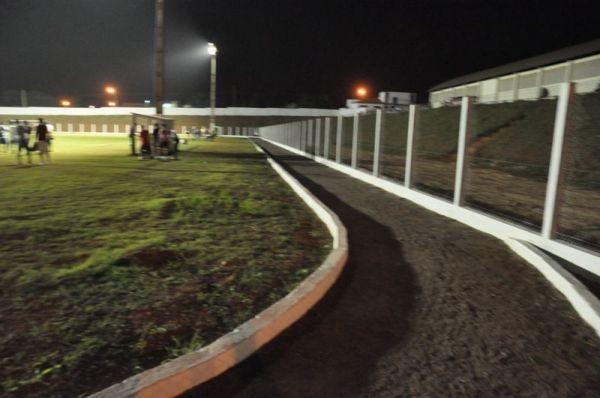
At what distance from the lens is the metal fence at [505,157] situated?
19.1ft

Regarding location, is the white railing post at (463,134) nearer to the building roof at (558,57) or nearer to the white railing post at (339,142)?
the white railing post at (339,142)

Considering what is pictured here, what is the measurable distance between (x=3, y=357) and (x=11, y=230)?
3.69 metres

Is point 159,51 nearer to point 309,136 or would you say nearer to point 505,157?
point 309,136

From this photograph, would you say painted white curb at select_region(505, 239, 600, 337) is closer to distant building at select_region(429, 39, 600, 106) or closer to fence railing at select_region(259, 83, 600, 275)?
fence railing at select_region(259, 83, 600, 275)

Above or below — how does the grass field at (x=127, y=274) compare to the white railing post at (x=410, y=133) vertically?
below

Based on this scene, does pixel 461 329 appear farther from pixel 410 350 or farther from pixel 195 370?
pixel 195 370

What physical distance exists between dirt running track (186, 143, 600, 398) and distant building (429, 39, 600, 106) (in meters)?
21.6

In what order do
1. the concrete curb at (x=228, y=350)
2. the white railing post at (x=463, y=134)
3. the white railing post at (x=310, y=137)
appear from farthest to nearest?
the white railing post at (x=310, y=137)
the white railing post at (x=463, y=134)
the concrete curb at (x=228, y=350)

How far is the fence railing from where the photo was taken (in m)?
5.80

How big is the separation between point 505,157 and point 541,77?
28.9 m

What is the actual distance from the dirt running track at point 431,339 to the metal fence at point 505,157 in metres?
1.24

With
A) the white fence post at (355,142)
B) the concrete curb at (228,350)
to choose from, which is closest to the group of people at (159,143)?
the white fence post at (355,142)

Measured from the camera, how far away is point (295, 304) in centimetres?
405

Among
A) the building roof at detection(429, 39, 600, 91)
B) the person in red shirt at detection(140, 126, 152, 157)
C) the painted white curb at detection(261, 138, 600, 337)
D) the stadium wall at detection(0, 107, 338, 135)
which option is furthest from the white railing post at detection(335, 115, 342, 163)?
the stadium wall at detection(0, 107, 338, 135)
